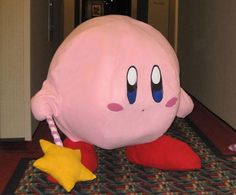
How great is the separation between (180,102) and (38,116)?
2.36ft

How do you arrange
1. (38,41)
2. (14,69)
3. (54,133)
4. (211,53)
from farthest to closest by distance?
(211,53)
(38,41)
(14,69)
(54,133)

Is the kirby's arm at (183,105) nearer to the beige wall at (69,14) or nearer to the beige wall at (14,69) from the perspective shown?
the beige wall at (14,69)

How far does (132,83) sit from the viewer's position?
1.61m

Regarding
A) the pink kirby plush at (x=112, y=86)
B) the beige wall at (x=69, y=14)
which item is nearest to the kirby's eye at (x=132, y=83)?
the pink kirby plush at (x=112, y=86)

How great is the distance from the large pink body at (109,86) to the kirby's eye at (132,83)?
0.02 m

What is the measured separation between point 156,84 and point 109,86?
23 centimetres

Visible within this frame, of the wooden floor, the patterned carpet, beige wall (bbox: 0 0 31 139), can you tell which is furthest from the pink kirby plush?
beige wall (bbox: 0 0 31 139)

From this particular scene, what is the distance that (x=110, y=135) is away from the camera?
1.65 m

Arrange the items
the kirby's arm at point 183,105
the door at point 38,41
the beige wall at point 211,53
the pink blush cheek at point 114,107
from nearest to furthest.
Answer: the pink blush cheek at point 114,107 < the kirby's arm at point 183,105 < the door at point 38,41 < the beige wall at point 211,53

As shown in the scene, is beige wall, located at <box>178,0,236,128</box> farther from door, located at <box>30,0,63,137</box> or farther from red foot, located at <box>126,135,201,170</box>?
door, located at <box>30,0,63,137</box>

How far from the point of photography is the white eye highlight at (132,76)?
1.60 meters

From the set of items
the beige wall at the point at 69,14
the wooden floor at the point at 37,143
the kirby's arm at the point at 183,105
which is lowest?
the wooden floor at the point at 37,143

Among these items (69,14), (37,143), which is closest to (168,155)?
(37,143)

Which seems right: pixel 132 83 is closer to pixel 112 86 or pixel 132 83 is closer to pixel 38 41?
pixel 112 86
